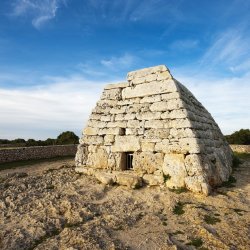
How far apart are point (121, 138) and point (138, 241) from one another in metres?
4.68

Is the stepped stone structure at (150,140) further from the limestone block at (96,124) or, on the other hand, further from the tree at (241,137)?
the tree at (241,137)

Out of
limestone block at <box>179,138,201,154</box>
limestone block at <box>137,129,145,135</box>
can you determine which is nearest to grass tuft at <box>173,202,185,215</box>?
limestone block at <box>179,138,201,154</box>

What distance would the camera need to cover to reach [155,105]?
8.74 meters

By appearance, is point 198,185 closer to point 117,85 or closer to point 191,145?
point 191,145

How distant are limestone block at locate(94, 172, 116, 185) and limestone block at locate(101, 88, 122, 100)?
298 centimetres

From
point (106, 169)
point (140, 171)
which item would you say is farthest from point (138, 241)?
point (106, 169)

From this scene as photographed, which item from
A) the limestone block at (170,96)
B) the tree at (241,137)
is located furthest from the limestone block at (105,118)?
the tree at (241,137)

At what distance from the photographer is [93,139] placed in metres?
9.69

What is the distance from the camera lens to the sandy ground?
461 centimetres

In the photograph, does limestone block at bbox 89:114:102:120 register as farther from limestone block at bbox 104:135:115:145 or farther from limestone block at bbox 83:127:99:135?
limestone block at bbox 104:135:115:145

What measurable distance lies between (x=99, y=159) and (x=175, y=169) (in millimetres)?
2965

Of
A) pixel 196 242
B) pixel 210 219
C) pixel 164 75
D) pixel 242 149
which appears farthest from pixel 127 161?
pixel 242 149

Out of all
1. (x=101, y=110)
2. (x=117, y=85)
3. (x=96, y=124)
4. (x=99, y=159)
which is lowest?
(x=99, y=159)

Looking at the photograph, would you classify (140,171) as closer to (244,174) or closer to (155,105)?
(155,105)
